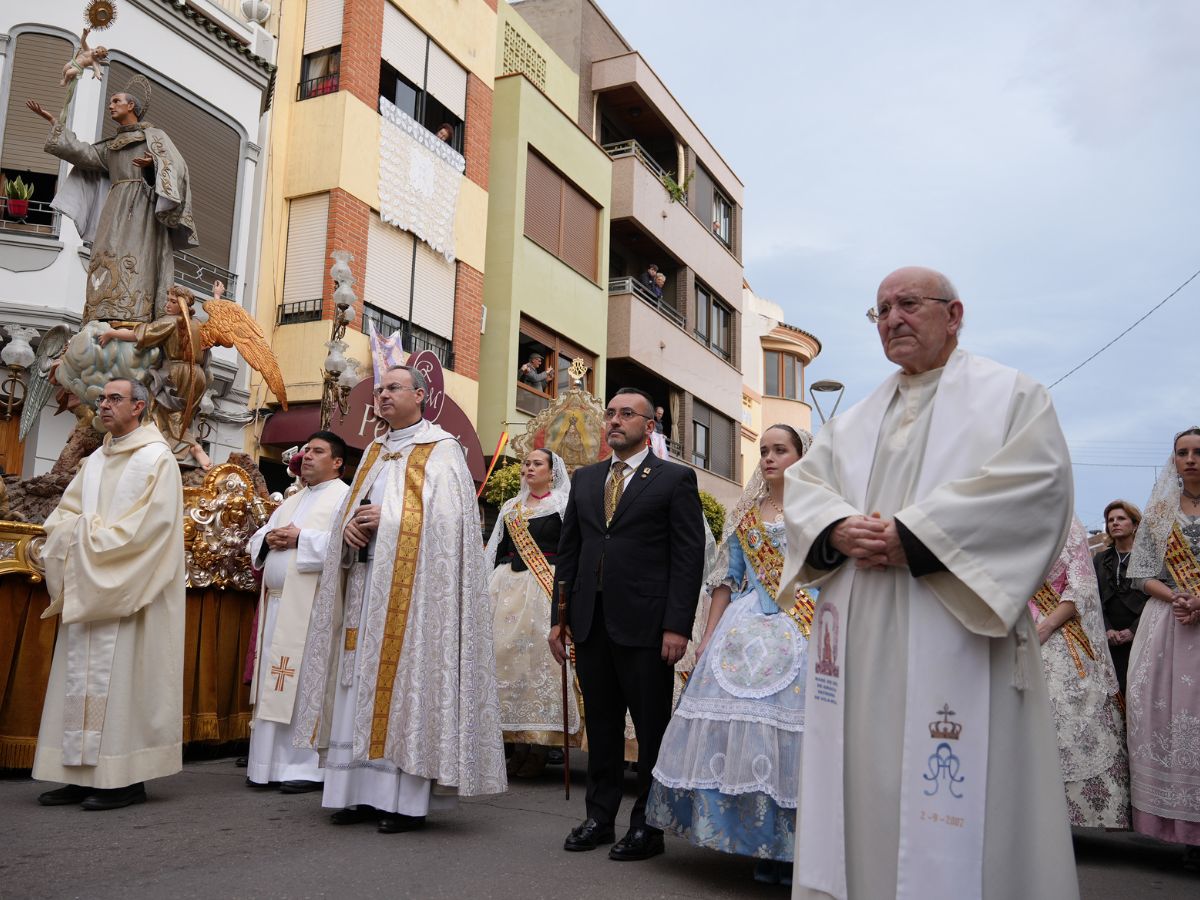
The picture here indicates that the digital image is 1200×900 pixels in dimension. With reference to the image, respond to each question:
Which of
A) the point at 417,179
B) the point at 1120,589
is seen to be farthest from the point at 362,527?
the point at 417,179

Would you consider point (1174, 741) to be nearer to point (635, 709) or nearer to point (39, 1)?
point (635, 709)

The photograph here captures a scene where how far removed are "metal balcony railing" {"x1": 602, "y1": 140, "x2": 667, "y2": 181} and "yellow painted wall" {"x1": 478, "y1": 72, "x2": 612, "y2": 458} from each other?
2249 mm

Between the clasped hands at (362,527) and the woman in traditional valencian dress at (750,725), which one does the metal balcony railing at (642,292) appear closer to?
the clasped hands at (362,527)

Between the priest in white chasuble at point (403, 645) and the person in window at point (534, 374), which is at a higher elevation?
the person in window at point (534, 374)

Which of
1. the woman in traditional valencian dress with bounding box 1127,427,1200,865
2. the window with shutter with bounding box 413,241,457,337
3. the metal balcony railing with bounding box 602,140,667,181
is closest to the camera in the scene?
the woman in traditional valencian dress with bounding box 1127,427,1200,865

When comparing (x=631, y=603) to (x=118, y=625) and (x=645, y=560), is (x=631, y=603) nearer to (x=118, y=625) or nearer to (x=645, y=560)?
(x=645, y=560)

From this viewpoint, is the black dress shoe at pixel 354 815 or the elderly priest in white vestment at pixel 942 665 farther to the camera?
the black dress shoe at pixel 354 815

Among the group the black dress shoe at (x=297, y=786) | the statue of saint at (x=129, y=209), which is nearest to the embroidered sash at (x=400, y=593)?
the black dress shoe at (x=297, y=786)

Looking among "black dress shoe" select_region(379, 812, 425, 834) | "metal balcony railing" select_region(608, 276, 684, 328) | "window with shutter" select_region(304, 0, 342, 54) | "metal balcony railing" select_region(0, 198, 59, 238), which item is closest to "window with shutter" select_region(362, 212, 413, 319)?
"window with shutter" select_region(304, 0, 342, 54)

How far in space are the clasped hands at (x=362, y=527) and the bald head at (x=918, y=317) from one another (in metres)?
2.89

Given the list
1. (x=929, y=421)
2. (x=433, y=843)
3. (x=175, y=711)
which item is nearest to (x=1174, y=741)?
(x=929, y=421)

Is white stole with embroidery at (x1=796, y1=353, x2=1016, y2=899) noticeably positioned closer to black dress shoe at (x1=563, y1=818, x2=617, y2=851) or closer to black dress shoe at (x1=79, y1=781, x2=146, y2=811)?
black dress shoe at (x1=563, y1=818, x2=617, y2=851)

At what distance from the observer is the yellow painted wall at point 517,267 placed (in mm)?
19484

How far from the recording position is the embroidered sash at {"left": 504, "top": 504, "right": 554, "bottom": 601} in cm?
776
